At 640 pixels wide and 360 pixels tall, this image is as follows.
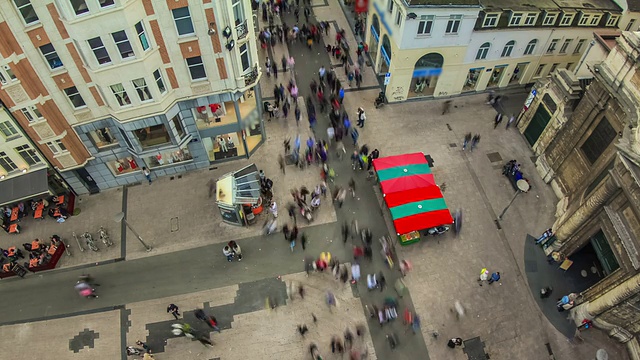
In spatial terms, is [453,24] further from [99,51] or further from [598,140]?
[99,51]

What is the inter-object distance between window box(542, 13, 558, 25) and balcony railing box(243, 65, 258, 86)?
936 inches

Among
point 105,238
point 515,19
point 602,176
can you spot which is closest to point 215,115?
point 105,238

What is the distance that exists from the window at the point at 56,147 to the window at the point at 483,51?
33.1 m

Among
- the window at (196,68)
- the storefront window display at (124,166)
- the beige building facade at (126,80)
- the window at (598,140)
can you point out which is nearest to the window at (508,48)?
the window at (598,140)

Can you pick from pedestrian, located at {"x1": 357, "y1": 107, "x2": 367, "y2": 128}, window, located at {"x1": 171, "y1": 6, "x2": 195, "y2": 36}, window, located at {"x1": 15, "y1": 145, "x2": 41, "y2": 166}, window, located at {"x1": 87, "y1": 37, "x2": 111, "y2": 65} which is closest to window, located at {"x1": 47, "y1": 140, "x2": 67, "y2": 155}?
window, located at {"x1": 15, "y1": 145, "x2": 41, "y2": 166}

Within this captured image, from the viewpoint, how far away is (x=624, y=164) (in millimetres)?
22078

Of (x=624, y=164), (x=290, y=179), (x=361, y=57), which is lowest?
(x=624, y=164)

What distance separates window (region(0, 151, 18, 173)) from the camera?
27534mm

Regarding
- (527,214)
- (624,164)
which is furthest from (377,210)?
(624,164)

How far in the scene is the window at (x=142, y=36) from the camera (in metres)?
23.2

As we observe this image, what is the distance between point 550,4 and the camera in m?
34.2

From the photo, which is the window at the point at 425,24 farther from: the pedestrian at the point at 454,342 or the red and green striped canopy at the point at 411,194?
the pedestrian at the point at 454,342

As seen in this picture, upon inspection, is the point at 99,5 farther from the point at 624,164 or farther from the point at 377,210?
the point at 624,164

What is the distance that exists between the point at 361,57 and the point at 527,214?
21586 mm
